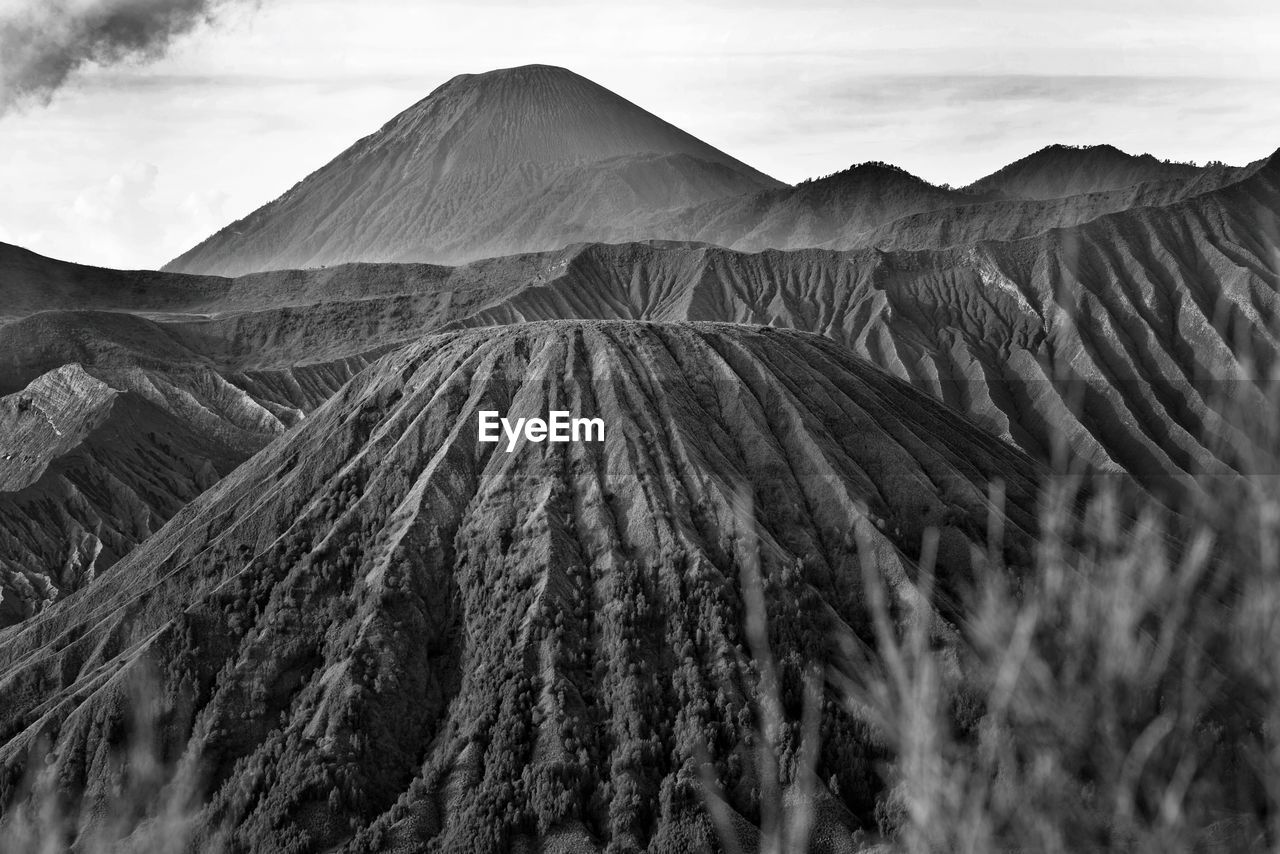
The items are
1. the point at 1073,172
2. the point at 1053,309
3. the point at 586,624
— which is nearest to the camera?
the point at 586,624

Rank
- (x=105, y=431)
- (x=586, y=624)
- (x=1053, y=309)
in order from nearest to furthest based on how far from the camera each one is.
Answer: (x=586, y=624) < (x=105, y=431) < (x=1053, y=309)

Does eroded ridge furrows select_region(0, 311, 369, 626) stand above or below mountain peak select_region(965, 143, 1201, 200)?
below

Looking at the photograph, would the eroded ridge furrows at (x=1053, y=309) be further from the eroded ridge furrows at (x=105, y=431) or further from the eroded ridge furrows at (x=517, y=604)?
the eroded ridge furrows at (x=517, y=604)

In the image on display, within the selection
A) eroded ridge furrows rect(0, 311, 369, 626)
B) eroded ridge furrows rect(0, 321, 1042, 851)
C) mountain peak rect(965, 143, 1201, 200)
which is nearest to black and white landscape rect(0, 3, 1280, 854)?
eroded ridge furrows rect(0, 321, 1042, 851)

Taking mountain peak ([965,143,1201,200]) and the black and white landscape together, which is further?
mountain peak ([965,143,1201,200])

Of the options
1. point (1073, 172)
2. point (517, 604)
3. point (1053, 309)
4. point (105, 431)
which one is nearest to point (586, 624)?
point (517, 604)

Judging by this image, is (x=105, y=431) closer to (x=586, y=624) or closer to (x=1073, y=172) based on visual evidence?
(x=586, y=624)

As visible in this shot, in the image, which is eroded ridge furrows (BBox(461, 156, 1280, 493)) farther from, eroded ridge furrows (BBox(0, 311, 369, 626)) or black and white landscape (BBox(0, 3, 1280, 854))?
black and white landscape (BBox(0, 3, 1280, 854))

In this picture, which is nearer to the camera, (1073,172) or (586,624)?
(586,624)

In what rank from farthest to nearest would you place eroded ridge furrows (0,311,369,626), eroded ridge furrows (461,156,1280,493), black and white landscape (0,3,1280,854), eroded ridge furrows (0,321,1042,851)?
eroded ridge furrows (461,156,1280,493) → eroded ridge furrows (0,311,369,626) → eroded ridge furrows (0,321,1042,851) → black and white landscape (0,3,1280,854)
